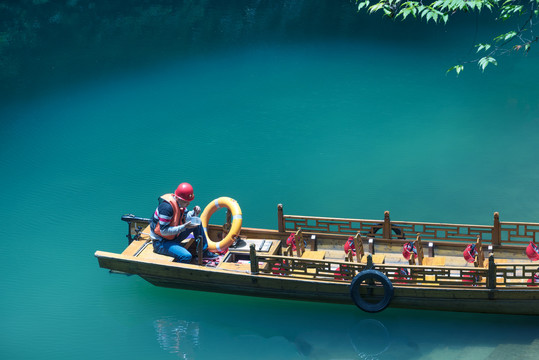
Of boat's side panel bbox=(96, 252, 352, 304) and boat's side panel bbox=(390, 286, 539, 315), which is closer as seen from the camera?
boat's side panel bbox=(390, 286, 539, 315)

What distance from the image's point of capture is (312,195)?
1404 centimetres

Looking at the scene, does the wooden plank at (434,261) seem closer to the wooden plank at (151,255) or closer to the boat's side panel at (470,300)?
the boat's side panel at (470,300)

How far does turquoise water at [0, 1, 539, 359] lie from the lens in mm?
10258

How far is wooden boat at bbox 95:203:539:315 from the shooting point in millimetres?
9742

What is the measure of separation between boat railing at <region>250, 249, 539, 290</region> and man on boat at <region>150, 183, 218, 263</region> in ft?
3.69

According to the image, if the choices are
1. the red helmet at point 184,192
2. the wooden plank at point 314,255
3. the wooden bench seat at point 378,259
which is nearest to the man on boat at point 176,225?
the red helmet at point 184,192

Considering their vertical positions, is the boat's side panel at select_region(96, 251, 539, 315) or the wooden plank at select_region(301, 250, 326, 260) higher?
the wooden plank at select_region(301, 250, 326, 260)

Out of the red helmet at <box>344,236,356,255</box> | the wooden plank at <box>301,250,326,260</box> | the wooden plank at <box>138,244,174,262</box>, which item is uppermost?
the red helmet at <box>344,236,356,255</box>

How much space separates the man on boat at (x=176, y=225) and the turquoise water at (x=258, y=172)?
2.65 ft

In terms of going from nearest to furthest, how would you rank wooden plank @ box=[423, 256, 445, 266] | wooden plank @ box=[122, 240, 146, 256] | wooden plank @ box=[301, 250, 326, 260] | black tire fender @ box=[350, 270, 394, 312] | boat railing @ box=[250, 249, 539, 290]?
boat railing @ box=[250, 249, 539, 290]
black tire fender @ box=[350, 270, 394, 312]
wooden plank @ box=[423, 256, 445, 266]
wooden plank @ box=[301, 250, 326, 260]
wooden plank @ box=[122, 240, 146, 256]

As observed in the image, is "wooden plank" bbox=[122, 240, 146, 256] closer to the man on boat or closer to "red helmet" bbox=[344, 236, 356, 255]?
the man on boat

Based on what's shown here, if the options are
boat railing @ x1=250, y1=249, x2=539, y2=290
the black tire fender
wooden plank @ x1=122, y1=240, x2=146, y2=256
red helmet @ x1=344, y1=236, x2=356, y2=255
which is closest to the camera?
boat railing @ x1=250, y1=249, x2=539, y2=290

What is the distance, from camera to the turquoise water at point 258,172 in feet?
33.7

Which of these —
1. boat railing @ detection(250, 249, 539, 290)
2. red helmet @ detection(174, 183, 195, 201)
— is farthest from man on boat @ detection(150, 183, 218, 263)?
boat railing @ detection(250, 249, 539, 290)
